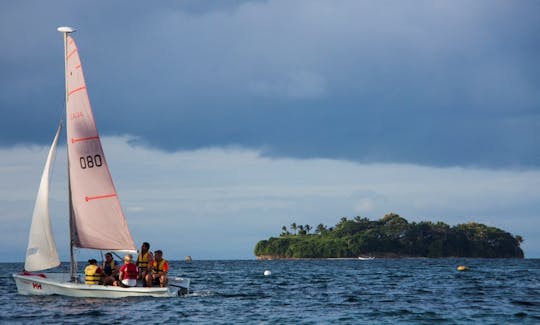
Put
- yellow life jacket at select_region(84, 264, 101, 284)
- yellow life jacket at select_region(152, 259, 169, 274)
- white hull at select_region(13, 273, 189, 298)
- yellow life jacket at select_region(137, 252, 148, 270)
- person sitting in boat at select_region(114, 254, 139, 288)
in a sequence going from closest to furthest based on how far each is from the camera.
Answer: white hull at select_region(13, 273, 189, 298) → person sitting in boat at select_region(114, 254, 139, 288) → yellow life jacket at select_region(84, 264, 101, 284) → yellow life jacket at select_region(152, 259, 169, 274) → yellow life jacket at select_region(137, 252, 148, 270)

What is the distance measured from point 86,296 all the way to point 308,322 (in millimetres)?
11962

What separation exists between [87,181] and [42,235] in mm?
3563

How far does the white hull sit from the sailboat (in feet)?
0.16

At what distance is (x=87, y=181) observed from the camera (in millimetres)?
40969

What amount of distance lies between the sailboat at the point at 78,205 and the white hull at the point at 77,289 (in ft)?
0.16

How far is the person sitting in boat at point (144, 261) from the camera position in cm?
3988

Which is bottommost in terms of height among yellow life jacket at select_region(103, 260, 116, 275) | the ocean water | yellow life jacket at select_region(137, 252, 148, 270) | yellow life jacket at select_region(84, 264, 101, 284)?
the ocean water

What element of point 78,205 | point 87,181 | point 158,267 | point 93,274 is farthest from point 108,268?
point 87,181

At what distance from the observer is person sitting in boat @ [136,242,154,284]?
39875 millimetres

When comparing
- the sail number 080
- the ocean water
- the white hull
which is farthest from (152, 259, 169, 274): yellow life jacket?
the sail number 080

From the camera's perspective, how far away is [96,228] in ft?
134

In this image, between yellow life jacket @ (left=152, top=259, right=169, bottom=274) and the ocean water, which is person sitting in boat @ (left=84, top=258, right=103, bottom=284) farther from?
yellow life jacket @ (left=152, top=259, right=169, bottom=274)

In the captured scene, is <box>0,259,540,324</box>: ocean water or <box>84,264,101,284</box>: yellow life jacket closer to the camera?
<box>0,259,540,324</box>: ocean water

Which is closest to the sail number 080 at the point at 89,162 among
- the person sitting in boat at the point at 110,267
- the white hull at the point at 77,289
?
the person sitting in boat at the point at 110,267
